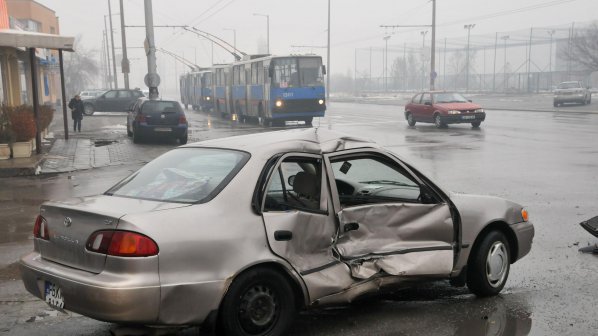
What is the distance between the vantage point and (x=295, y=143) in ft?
15.3

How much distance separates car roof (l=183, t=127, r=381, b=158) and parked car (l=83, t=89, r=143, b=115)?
3774cm

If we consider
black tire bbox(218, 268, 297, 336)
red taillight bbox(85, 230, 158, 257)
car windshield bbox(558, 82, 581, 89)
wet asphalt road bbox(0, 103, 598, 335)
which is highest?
car windshield bbox(558, 82, 581, 89)

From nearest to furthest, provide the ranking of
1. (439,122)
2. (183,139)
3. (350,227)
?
(350,227)
(183,139)
(439,122)

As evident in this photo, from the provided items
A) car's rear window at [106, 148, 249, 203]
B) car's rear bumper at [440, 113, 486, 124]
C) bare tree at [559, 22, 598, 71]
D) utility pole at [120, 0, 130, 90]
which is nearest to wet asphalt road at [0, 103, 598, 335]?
car's rear window at [106, 148, 249, 203]

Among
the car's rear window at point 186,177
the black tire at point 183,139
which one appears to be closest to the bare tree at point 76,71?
the black tire at point 183,139

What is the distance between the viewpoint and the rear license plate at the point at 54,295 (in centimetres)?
404

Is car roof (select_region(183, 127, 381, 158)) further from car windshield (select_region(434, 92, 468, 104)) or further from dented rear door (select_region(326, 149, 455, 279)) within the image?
car windshield (select_region(434, 92, 468, 104))

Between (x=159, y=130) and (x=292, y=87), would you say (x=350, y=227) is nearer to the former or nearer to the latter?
(x=159, y=130)

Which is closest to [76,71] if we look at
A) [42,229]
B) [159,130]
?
[159,130]

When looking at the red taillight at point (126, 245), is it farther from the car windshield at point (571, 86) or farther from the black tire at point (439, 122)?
the car windshield at point (571, 86)

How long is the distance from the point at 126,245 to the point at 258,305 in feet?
3.25

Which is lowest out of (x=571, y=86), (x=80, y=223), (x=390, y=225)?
(x=390, y=225)

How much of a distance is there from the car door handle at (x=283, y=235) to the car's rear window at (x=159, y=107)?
1740 cm

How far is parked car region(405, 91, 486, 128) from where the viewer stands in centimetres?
2569
